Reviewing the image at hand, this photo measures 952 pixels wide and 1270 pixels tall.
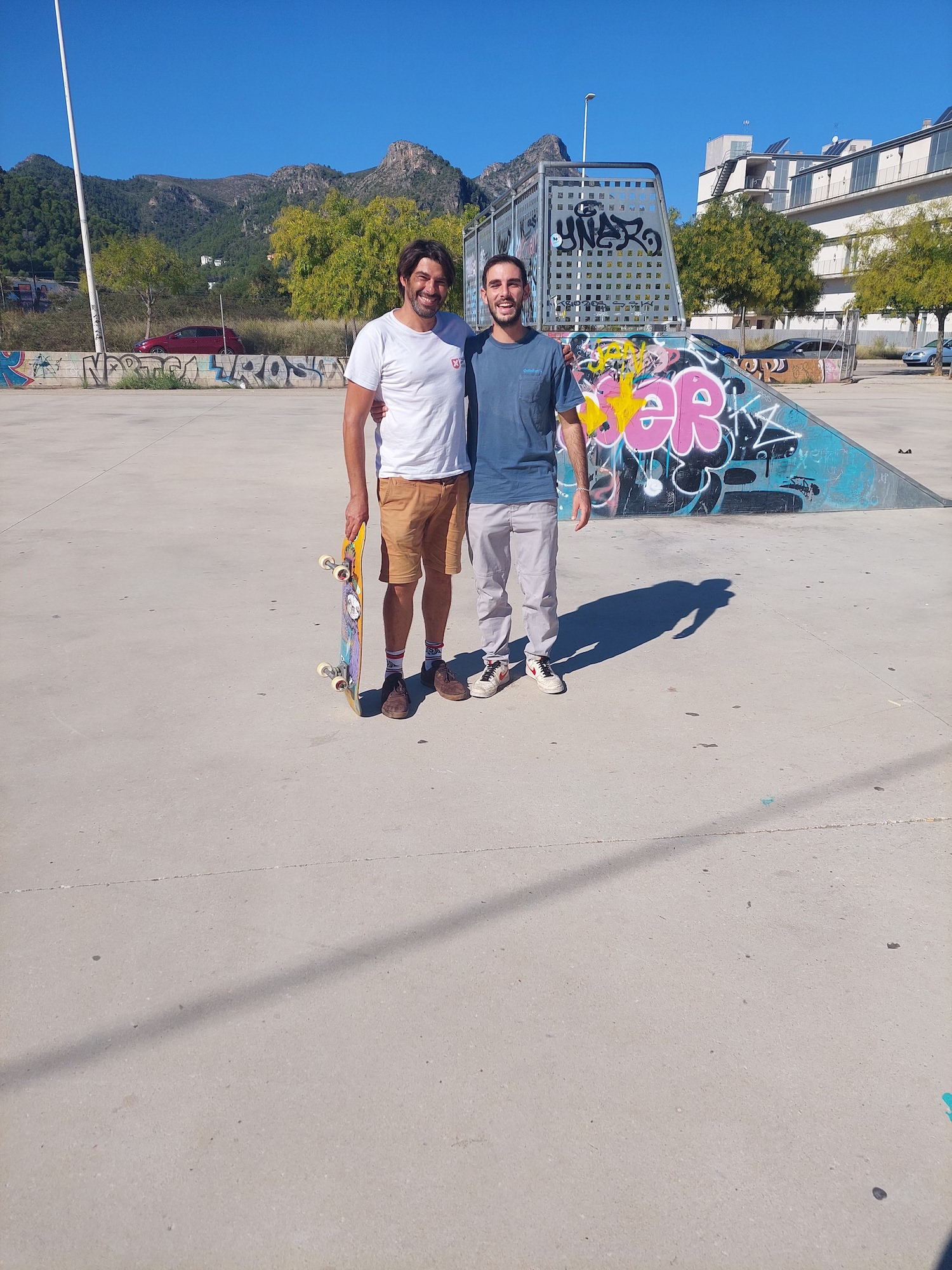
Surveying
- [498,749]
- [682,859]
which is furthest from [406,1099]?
[498,749]

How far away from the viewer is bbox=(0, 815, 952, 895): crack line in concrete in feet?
8.95

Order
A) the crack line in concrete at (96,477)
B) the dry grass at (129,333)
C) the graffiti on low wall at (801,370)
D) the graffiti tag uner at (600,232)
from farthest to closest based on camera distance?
the dry grass at (129,333), the graffiti on low wall at (801,370), the graffiti tag uner at (600,232), the crack line in concrete at (96,477)

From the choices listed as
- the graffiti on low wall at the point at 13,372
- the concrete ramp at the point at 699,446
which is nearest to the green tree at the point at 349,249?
the graffiti on low wall at the point at 13,372

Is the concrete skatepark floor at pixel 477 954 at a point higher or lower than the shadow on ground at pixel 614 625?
lower

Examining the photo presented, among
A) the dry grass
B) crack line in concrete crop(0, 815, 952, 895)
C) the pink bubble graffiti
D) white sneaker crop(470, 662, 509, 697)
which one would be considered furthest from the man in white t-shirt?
the dry grass

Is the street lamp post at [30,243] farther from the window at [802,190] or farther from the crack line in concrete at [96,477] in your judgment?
the crack line in concrete at [96,477]

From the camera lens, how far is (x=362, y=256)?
30734mm

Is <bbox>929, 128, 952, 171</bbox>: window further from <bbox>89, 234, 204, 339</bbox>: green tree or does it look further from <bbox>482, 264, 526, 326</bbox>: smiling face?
<bbox>482, 264, 526, 326</bbox>: smiling face

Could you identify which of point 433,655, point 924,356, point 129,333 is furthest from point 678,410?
point 924,356

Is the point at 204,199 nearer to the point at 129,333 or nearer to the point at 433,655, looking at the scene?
the point at 129,333

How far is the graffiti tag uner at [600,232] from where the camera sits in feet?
25.7

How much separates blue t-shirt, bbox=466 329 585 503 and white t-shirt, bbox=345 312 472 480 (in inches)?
4.8

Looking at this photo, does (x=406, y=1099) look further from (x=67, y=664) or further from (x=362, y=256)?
(x=362, y=256)

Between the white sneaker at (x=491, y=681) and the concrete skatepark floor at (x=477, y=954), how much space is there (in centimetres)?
8
